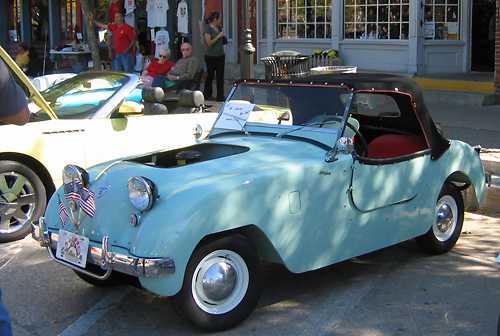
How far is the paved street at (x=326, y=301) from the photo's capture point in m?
4.47

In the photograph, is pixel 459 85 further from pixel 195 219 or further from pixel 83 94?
pixel 195 219

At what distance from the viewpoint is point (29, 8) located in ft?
85.6

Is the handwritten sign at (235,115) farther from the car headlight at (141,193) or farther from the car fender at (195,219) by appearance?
the car headlight at (141,193)

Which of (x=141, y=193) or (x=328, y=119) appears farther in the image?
(x=328, y=119)

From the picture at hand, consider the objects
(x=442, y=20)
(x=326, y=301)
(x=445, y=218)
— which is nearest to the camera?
(x=326, y=301)

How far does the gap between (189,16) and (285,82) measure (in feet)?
44.3

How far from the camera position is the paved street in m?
4.47

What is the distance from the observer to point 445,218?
19.0 feet

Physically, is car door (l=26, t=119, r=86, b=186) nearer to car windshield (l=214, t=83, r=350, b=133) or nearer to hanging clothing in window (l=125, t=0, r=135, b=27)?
car windshield (l=214, t=83, r=350, b=133)

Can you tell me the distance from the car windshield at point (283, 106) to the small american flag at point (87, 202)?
1.44m

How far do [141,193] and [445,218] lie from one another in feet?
8.74

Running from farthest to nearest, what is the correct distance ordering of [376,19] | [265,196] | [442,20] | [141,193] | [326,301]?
[376,19]
[442,20]
[326,301]
[265,196]
[141,193]

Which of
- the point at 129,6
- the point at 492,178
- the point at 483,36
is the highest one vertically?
the point at 129,6

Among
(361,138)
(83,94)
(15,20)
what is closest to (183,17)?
(83,94)
